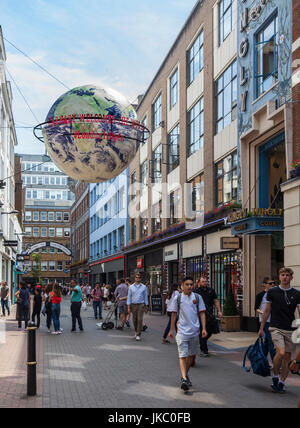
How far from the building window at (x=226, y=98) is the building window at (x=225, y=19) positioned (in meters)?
1.55

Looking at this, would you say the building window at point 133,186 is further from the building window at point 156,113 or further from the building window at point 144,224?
the building window at point 156,113

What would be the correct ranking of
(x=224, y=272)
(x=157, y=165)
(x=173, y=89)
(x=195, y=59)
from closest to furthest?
(x=224, y=272) → (x=195, y=59) → (x=173, y=89) → (x=157, y=165)

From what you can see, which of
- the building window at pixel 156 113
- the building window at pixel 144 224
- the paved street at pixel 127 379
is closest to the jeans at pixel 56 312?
the paved street at pixel 127 379

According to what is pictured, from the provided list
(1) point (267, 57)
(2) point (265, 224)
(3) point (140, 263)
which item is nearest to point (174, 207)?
(3) point (140, 263)

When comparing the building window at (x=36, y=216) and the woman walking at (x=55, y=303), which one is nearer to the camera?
the woman walking at (x=55, y=303)

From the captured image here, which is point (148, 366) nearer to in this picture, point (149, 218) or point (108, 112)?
point (108, 112)

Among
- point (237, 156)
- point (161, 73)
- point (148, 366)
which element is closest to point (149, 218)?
point (161, 73)

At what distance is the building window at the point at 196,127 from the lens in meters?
24.1

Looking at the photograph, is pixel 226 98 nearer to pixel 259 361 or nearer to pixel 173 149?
pixel 173 149

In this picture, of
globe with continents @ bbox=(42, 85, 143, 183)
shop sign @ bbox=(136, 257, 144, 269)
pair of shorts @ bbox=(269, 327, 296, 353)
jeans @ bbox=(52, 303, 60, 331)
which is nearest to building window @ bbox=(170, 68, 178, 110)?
shop sign @ bbox=(136, 257, 144, 269)

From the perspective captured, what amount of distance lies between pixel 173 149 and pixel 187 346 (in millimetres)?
21582

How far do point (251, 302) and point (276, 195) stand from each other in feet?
11.9

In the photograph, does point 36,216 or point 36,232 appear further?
point 36,216

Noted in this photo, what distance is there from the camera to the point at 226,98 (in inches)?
817
